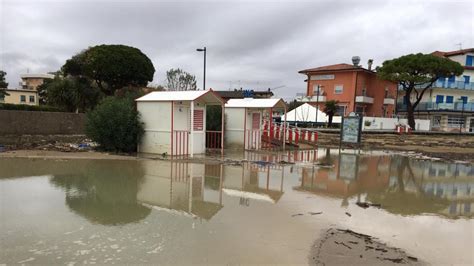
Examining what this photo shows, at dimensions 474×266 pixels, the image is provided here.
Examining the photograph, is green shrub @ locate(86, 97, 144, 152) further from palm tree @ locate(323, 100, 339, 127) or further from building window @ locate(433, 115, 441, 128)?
building window @ locate(433, 115, 441, 128)

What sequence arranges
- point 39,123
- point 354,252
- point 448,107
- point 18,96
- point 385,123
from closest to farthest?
point 354,252, point 39,123, point 385,123, point 448,107, point 18,96

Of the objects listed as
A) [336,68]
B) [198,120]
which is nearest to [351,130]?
[198,120]

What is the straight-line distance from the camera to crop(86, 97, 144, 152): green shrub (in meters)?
14.7

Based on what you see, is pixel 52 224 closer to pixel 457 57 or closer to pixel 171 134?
pixel 171 134

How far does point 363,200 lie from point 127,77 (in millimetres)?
27044

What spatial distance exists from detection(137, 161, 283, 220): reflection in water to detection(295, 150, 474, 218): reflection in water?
1.55 meters

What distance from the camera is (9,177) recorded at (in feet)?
30.2

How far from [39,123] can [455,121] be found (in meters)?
58.1

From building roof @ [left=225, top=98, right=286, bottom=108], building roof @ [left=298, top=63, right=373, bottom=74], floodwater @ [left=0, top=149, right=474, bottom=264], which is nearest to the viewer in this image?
floodwater @ [left=0, top=149, right=474, bottom=264]

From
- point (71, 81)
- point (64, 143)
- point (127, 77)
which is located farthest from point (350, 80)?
point (64, 143)

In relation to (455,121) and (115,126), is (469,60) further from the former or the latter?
(115,126)

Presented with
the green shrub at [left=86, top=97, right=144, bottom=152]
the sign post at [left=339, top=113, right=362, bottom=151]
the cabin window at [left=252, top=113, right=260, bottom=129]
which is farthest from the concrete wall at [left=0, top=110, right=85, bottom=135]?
the sign post at [left=339, top=113, right=362, bottom=151]

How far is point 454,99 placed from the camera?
54.4 metres

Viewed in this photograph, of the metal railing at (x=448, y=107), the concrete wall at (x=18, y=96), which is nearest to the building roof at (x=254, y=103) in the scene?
the metal railing at (x=448, y=107)
